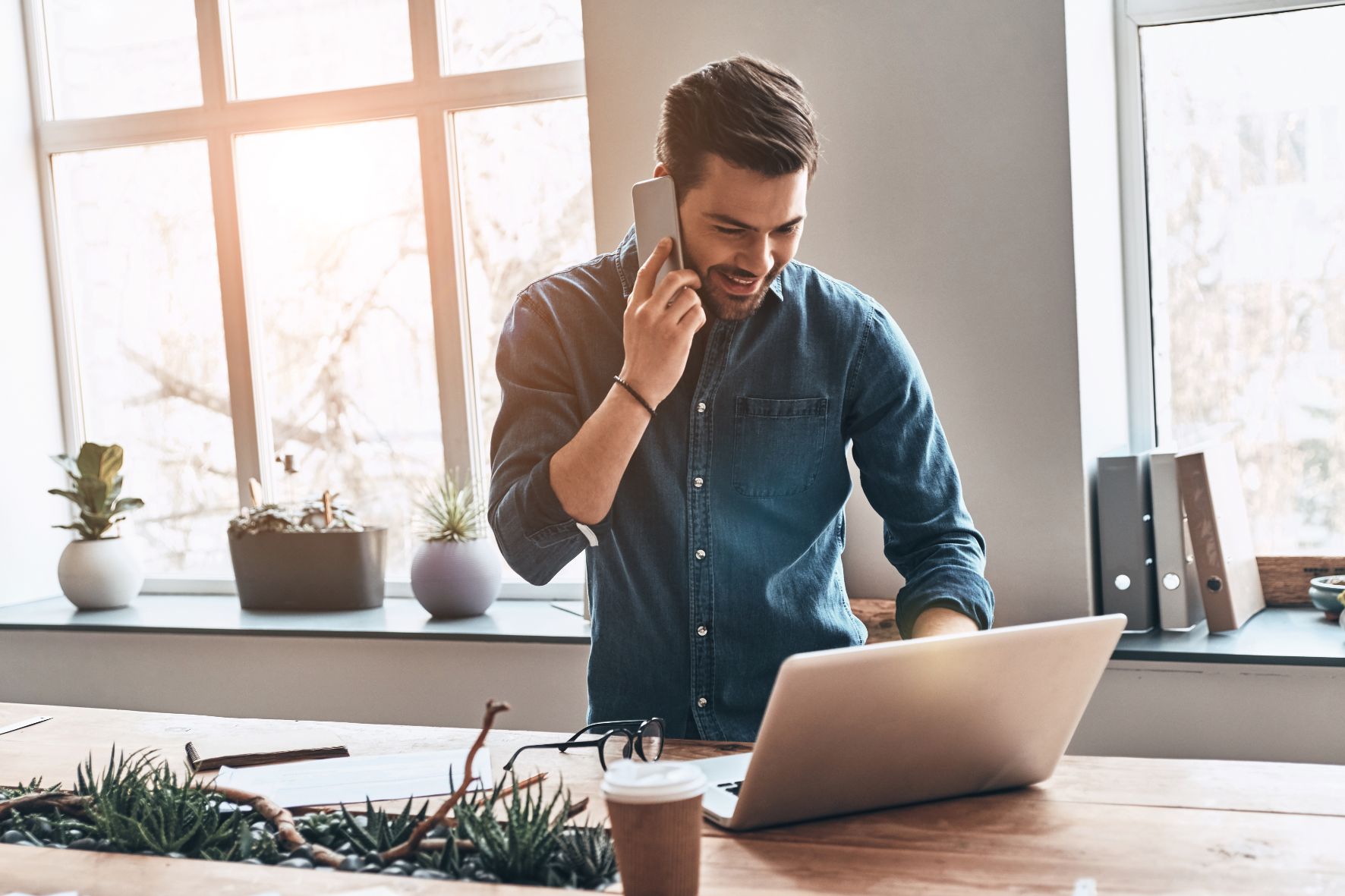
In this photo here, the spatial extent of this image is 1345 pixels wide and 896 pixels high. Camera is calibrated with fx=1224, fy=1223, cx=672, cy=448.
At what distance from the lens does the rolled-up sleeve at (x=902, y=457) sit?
169 cm

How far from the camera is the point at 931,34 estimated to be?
95.7 inches

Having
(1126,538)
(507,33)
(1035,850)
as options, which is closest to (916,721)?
(1035,850)

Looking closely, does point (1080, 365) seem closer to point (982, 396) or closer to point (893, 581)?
point (982, 396)

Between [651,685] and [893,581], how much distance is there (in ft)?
3.28

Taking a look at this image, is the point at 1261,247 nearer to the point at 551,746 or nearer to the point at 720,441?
the point at 720,441

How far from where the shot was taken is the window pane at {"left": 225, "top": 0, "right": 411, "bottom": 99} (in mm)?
3367

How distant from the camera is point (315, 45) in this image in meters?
3.45

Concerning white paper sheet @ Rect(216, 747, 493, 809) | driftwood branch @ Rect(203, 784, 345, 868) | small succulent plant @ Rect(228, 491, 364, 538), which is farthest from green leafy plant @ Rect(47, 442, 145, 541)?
driftwood branch @ Rect(203, 784, 345, 868)

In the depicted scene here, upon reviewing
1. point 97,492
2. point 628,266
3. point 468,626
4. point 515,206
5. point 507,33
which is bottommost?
point 468,626

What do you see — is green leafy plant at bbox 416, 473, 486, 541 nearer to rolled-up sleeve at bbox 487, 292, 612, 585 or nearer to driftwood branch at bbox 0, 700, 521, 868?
rolled-up sleeve at bbox 487, 292, 612, 585

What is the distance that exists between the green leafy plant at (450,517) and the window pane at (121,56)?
1.49m

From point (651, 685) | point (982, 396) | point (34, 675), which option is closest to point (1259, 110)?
point (982, 396)

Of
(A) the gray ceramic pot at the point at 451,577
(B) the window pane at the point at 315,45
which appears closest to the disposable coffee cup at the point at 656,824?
(A) the gray ceramic pot at the point at 451,577

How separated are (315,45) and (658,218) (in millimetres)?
2172
